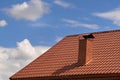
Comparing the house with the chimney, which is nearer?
the house

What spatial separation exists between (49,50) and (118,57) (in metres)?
6.84

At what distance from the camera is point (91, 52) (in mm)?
26531

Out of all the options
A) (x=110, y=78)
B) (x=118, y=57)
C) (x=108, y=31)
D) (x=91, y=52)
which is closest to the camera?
(x=110, y=78)

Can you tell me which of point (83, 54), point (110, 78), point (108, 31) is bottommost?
point (110, 78)

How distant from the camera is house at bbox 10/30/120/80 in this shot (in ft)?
79.1

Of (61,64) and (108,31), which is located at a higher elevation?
(108,31)

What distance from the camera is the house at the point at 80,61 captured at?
2410 cm

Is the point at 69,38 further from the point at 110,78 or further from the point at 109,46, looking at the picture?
the point at 110,78

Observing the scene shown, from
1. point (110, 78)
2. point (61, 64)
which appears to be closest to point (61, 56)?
point (61, 64)

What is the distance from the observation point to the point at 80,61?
25750 millimetres

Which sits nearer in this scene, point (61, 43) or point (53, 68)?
point (53, 68)

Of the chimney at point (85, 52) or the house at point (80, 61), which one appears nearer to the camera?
the house at point (80, 61)

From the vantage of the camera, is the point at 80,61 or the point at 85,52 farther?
the point at 85,52

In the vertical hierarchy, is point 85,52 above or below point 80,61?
above
